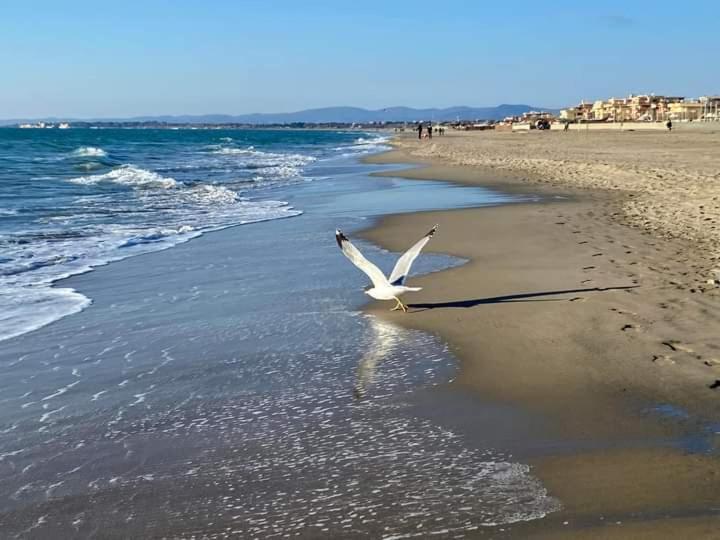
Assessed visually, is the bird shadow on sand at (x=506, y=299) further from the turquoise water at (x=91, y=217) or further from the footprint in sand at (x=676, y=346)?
the turquoise water at (x=91, y=217)

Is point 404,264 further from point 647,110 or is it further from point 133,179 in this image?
point 647,110

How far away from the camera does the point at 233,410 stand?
5008mm

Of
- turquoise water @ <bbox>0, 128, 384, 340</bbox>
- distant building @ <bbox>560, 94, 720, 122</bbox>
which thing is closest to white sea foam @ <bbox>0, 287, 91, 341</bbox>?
turquoise water @ <bbox>0, 128, 384, 340</bbox>

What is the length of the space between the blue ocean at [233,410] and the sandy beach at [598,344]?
23cm

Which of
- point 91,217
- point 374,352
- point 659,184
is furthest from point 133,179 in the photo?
point 374,352

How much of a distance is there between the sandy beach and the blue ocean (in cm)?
23

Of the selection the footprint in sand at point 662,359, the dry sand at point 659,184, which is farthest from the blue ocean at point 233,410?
the dry sand at point 659,184

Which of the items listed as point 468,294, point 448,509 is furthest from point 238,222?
point 448,509

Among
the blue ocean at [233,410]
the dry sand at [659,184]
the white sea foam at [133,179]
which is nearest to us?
the blue ocean at [233,410]

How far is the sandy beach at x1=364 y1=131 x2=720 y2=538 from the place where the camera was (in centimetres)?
363

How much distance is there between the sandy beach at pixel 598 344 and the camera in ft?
11.9

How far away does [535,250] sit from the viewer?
10.4m

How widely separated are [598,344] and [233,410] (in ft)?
9.40

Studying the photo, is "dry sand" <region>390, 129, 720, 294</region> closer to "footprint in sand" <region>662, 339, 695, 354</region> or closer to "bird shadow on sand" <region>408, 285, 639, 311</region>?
"bird shadow on sand" <region>408, 285, 639, 311</region>
